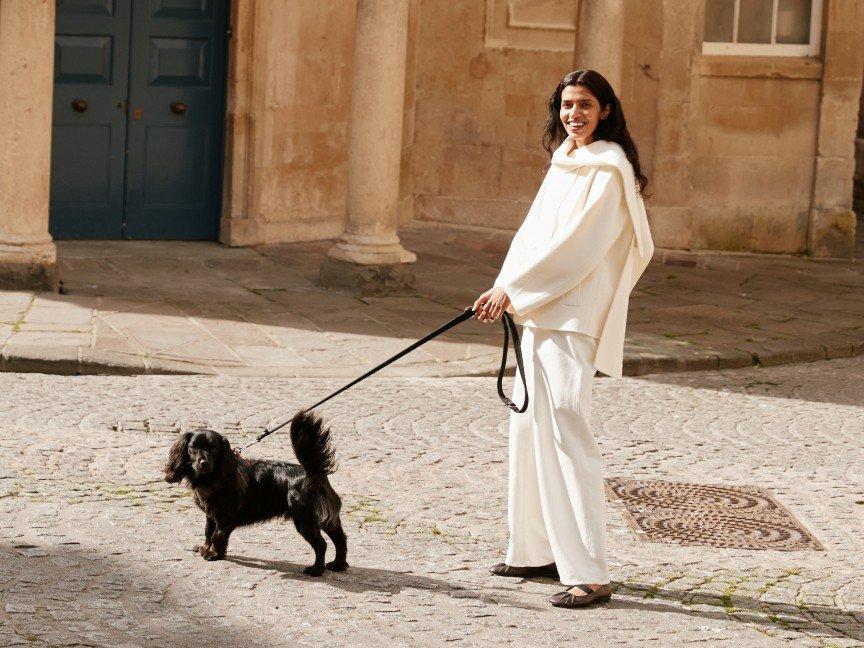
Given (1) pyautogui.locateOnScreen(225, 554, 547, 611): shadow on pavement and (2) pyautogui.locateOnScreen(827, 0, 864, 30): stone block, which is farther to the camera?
(2) pyautogui.locateOnScreen(827, 0, 864, 30): stone block

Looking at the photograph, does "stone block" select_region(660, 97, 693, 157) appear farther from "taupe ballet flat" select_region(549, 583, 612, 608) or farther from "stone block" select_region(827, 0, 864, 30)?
"taupe ballet flat" select_region(549, 583, 612, 608)

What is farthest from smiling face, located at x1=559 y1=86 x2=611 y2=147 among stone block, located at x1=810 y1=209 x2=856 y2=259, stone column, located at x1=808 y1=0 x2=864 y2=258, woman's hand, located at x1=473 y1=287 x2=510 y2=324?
stone block, located at x1=810 y1=209 x2=856 y2=259

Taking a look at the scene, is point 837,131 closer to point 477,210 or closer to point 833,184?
point 833,184

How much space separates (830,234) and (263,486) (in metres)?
11.0

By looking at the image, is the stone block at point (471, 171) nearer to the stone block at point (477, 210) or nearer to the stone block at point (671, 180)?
the stone block at point (477, 210)

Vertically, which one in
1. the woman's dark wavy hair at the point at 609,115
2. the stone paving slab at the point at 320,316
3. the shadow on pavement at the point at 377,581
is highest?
the woman's dark wavy hair at the point at 609,115

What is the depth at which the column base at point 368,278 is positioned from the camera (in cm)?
1144

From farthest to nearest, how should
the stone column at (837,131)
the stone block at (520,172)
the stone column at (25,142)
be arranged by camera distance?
the stone block at (520,172)
the stone column at (837,131)
the stone column at (25,142)

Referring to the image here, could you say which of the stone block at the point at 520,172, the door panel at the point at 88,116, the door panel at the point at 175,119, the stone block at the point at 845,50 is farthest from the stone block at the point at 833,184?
the door panel at the point at 88,116

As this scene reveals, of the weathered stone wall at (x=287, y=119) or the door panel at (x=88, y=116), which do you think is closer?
the door panel at (x=88, y=116)

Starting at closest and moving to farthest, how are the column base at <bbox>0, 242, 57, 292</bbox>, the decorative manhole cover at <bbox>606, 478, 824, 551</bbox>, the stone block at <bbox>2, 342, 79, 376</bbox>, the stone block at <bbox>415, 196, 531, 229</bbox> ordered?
the decorative manhole cover at <bbox>606, 478, 824, 551</bbox> → the stone block at <bbox>2, 342, 79, 376</bbox> → the column base at <bbox>0, 242, 57, 292</bbox> → the stone block at <bbox>415, 196, 531, 229</bbox>

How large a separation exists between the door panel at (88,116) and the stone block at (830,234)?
695 centimetres

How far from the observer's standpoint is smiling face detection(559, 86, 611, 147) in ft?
17.2

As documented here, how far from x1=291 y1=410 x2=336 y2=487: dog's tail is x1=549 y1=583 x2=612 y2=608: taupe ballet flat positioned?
92cm
